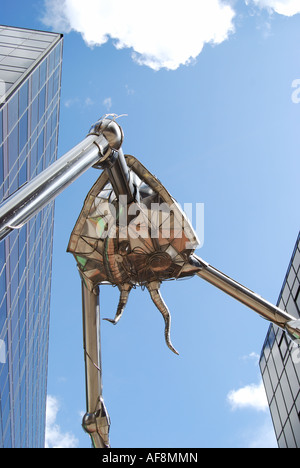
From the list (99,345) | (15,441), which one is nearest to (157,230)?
(99,345)

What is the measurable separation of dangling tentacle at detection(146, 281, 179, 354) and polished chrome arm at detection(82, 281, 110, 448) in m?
0.81

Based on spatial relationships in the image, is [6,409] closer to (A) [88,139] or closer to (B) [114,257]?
(B) [114,257]

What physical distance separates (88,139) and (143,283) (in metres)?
2.47

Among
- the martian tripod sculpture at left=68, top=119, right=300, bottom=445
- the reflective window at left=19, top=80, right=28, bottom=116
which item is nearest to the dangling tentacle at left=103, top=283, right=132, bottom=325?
the martian tripod sculpture at left=68, top=119, right=300, bottom=445

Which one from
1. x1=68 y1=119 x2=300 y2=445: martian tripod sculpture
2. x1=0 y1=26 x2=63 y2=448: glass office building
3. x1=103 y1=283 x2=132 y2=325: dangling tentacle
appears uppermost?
x1=0 y1=26 x2=63 y2=448: glass office building

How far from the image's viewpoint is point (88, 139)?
458 cm

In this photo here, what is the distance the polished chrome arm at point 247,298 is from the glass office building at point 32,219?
10.4 meters

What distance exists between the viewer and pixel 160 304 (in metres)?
6.14

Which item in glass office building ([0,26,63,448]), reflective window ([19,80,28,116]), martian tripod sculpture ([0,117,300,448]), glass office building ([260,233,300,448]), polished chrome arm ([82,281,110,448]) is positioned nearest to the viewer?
polished chrome arm ([82,281,110,448])

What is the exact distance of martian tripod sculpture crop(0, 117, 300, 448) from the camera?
A: 590cm

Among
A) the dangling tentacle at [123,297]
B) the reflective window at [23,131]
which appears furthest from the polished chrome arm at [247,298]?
the reflective window at [23,131]

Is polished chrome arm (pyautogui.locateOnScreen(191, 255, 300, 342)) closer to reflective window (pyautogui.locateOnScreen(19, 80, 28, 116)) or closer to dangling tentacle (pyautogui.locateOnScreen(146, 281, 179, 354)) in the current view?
dangling tentacle (pyautogui.locateOnScreen(146, 281, 179, 354))

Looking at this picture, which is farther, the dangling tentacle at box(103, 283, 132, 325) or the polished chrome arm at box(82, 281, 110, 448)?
the dangling tentacle at box(103, 283, 132, 325)

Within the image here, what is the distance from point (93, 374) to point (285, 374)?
15905mm
